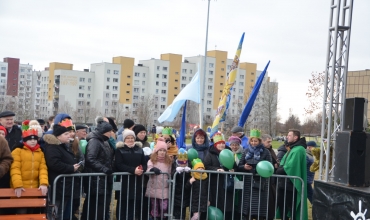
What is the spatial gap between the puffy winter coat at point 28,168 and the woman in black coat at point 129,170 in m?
1.33

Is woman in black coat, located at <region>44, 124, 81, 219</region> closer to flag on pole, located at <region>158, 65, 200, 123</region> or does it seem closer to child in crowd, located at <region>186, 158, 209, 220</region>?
child in crowd, located at <region>186, 158, 209, 220</region>

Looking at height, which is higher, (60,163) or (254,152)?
(254,152)

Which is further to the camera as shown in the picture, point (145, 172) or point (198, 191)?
point (198, 191)

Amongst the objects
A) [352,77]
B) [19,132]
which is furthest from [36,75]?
[19,132]

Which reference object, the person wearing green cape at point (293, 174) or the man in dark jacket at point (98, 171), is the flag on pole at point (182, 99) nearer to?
the person wearing green cape at point (293, 174)

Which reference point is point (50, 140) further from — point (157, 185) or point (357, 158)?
point (357, 158)

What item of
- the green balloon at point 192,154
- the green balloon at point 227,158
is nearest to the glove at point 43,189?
the green balloon at point 192,154

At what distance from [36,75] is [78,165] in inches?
4802

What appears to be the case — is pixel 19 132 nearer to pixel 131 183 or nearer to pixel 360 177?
pixel 131 183

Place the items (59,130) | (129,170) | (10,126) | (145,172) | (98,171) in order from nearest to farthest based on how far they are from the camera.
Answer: (59,130) → (98,171) → (129,170) → (145,172) → (10,126)

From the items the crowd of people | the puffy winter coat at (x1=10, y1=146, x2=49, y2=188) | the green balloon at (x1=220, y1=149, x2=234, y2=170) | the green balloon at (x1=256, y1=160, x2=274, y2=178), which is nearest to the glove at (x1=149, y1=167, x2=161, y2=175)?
the crowd of people

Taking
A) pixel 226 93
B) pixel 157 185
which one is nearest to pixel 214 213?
pixel 157 185

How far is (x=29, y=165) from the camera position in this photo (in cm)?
697

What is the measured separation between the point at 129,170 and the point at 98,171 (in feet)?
1.55
